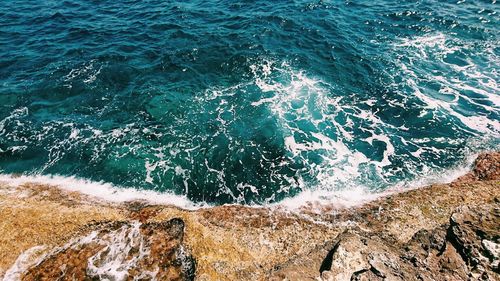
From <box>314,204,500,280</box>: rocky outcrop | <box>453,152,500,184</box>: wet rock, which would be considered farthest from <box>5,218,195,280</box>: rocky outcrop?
<box>453,152,500,184</box>: wet rock

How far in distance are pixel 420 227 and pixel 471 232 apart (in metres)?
4.00

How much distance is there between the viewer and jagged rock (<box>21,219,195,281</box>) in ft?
43.0

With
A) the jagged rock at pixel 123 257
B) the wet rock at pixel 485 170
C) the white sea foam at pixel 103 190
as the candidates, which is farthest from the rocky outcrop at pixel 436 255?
the white sea foam at pixel 103 190

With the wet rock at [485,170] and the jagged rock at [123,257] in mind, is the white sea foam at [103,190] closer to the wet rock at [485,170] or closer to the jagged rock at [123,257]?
the jagged rock at [123,257]

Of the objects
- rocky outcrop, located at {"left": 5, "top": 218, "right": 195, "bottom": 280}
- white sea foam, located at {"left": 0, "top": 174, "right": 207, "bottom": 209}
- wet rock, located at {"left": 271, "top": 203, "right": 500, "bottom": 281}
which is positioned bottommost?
white sea foam, located at {"left": 0, "top": 174, "right": 207, "bottom": 209}

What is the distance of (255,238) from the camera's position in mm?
14641

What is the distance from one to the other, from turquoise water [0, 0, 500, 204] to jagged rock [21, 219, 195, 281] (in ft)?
14.4

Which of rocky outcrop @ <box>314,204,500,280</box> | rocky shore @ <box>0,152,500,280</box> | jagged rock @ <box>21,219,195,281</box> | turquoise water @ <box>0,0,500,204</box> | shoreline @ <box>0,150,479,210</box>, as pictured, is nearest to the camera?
rocky outcrop @ <box>314,204,500,280</box>

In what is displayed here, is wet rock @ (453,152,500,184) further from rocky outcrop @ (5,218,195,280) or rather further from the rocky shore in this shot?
rocky outcrop @ (5,218,195,280)

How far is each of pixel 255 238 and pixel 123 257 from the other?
5.61 metres

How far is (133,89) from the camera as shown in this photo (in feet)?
85.1

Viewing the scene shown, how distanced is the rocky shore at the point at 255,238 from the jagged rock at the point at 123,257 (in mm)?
43

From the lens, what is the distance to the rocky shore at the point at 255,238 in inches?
444

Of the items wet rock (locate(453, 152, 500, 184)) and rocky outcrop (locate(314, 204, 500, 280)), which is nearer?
rocky outcrop (locate(314, 204, 500, 280))
